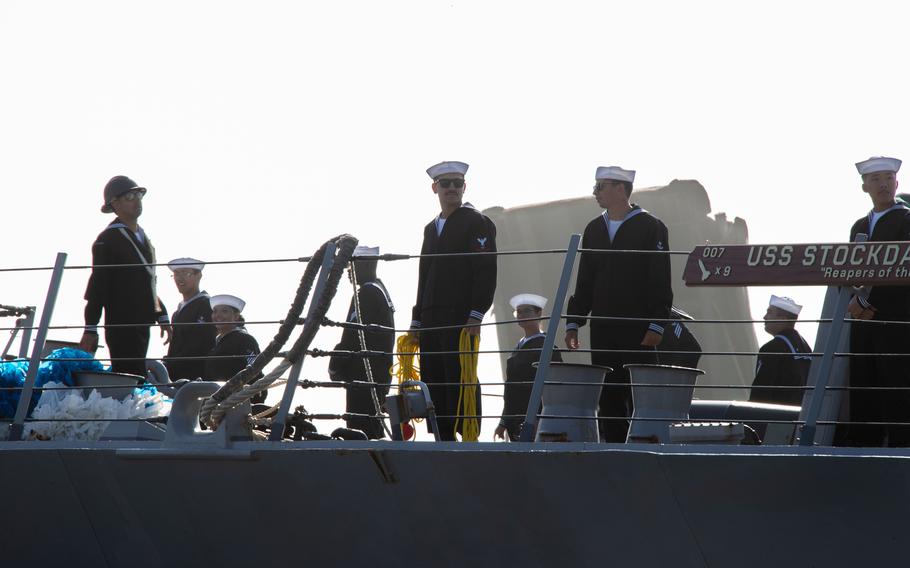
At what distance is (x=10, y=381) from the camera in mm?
5988

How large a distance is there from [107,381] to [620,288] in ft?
8.22

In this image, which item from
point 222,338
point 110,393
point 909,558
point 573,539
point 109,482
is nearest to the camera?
point 909,558

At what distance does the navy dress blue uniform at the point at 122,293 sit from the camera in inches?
269

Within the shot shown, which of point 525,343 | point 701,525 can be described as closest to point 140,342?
point 525,343

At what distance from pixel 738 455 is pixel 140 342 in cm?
375

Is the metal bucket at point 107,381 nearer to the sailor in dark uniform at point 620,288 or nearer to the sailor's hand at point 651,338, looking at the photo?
the sailor in dark uniform at point 620,288

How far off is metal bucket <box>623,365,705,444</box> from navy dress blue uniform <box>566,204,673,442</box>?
2.26ft

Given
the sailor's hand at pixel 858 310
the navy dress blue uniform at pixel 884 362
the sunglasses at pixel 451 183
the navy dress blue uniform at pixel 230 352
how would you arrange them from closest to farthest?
the sailor's hand at pixel 858 310, the navy dress blue uniform at pixel 884 362, the sunglasses at pixel 451 183, the navy dress blue uniform at pixel 230 352

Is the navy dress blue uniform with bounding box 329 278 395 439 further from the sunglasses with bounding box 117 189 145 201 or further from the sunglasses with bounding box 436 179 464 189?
the sunglasses with bounding box 117 189 145 201

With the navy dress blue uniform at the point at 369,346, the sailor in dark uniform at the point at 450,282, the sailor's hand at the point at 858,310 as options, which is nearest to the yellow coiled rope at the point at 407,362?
the sailor in dark uniform at the point at 450,282

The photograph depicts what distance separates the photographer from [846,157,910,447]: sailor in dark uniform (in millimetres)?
5453

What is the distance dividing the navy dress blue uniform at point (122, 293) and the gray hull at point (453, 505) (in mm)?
1368

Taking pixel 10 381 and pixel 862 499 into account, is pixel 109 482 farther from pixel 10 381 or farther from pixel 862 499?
pixel 862 499

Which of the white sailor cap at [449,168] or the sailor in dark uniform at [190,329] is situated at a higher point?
the white sailor cap at [449,168]
